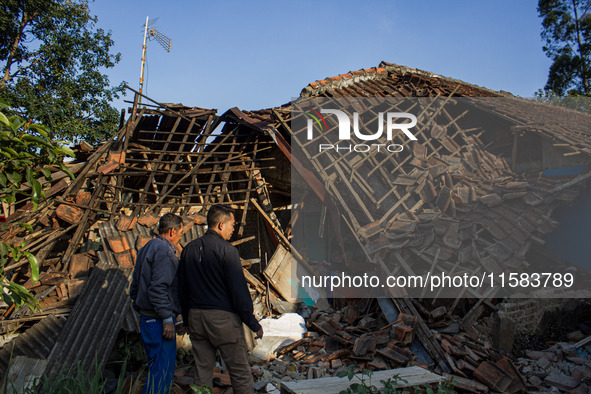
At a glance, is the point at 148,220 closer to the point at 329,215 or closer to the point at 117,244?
the point at 117,244

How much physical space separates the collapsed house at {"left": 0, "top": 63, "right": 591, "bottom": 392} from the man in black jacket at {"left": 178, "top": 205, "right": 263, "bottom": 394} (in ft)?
5.97

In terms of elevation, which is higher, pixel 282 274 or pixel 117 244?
pixel 117 244

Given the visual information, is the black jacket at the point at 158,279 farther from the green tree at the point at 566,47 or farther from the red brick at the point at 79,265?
the green tree at the point at 566,47

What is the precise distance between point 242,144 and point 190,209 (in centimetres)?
233

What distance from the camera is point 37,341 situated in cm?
525

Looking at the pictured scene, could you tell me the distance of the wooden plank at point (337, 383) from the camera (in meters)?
3.82

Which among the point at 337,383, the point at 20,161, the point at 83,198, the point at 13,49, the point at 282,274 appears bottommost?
the point at 337,383

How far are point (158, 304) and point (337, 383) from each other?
2.07 metres

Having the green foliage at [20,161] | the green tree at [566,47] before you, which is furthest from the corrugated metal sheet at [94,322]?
the green tree at [566,47]

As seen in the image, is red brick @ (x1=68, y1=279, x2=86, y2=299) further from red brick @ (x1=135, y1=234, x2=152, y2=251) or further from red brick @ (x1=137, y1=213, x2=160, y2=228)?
red brick @ (x1=137, y1=213, x2=160, y2=228)

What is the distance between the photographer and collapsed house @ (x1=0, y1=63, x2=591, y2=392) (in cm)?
561

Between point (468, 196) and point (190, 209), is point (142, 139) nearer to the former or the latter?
point (190, 209)

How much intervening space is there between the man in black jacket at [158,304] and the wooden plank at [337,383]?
→ 123cm

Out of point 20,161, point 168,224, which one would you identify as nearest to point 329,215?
point 168,224
